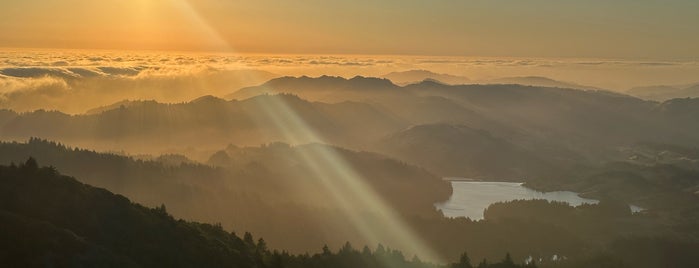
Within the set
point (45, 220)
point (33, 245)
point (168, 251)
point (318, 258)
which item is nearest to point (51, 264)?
point (33, 245)

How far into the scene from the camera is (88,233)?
474ft

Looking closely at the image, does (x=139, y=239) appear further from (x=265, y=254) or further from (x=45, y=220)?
(x=265, y=254)

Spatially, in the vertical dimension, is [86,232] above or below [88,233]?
above

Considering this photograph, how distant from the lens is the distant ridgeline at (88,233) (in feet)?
411

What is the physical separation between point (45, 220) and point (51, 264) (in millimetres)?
21157

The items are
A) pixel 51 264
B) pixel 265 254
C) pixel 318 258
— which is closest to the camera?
pixel 51 264

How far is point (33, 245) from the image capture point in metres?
124

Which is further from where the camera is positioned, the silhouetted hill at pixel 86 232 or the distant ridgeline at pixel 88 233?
the silhouetted hill at pixel 86 232

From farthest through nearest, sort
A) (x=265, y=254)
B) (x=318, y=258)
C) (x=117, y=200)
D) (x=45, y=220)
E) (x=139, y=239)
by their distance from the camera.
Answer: (x=318, y=258) → (x=265, y=254) → (x=117, y=200) → (x=139, y=239) → (x=45, y=220)

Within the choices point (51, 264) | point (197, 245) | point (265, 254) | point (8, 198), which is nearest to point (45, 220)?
point (8, 198)

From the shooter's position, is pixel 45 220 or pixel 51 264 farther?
pixel 45 220

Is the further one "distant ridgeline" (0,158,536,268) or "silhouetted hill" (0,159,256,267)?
"silhouetted hill" (0,159,256,267)

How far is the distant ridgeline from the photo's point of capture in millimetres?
125312

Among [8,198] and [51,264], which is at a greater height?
[8,198]
